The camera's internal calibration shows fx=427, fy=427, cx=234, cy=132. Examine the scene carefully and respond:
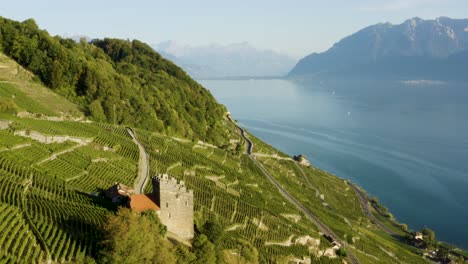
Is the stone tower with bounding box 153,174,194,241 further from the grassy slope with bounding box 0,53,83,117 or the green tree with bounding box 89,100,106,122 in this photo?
the green tree with bounding box 89,100,106,122

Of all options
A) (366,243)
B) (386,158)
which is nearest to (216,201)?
(366,243)

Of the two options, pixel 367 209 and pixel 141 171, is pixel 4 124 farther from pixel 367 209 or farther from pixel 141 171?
pixel 367 209

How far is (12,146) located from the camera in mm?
43312

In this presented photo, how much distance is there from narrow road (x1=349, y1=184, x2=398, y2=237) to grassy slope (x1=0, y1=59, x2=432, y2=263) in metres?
3.50

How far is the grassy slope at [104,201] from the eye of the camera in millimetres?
28672

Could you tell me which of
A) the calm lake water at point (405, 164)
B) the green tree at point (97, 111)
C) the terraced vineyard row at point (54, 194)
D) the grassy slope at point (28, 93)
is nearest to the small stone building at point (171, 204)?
the terraced vineyard row at point (54, 194)

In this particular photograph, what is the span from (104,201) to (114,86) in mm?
58672

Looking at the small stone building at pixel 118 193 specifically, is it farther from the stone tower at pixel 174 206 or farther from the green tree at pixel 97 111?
the green tree at pixel 97 111

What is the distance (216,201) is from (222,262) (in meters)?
20.6

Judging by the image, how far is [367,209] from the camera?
349 ft

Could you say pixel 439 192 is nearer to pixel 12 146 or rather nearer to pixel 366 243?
pixel 366 243

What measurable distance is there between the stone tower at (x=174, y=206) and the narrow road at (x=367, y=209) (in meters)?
70.9

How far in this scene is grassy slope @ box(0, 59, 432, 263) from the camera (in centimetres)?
2867

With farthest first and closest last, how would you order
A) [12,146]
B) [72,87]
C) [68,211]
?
[72,87]
[12,146]
[68,211]
